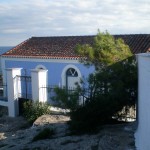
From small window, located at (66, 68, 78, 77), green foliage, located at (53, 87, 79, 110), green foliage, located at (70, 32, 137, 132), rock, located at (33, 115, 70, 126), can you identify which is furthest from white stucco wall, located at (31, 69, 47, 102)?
green foliage, located at (53, 87, 79, 110)

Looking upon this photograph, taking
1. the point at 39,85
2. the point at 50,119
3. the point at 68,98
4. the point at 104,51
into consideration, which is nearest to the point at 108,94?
the point at 68,98

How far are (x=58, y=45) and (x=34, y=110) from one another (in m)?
9.34

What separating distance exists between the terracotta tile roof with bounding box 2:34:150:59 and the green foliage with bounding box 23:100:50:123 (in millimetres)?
5412

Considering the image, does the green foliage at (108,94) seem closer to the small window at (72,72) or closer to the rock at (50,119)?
the rock at (50,119)

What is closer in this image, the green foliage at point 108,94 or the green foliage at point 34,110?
the green foliage at point 108,94

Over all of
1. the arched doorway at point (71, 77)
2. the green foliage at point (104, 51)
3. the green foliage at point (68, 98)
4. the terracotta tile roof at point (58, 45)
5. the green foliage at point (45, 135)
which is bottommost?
the green foliage at point (45, 135)

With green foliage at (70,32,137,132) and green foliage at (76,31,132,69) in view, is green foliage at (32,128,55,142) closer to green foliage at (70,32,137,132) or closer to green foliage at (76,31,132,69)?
green foliage at (70,32,137,132)

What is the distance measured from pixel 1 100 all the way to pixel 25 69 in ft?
19.5

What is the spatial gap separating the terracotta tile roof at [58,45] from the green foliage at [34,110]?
5412mm

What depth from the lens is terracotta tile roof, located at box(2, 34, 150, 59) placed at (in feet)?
66.7

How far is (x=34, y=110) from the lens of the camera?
15.6 m

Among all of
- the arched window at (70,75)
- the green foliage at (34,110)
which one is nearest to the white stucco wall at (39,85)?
the green foliage at (34,110)

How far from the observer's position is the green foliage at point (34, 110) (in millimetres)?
15422

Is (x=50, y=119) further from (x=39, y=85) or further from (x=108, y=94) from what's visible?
(x=108, y=94)
